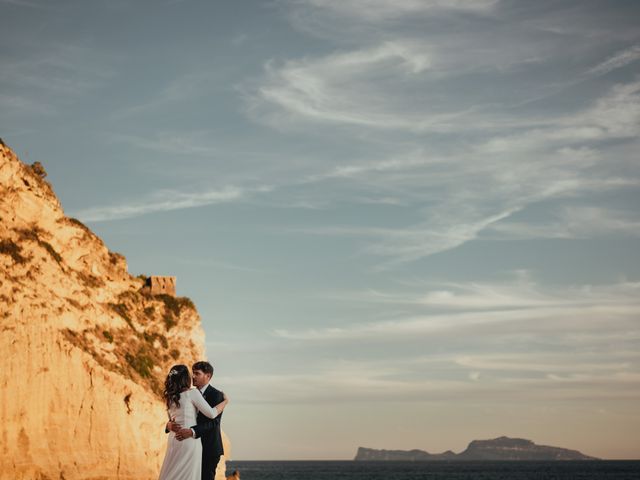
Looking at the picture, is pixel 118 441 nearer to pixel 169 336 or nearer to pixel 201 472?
pixel 169 336

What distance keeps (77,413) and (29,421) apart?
338cm

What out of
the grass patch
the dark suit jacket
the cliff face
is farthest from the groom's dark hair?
the grass patch

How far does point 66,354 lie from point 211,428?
106 feet

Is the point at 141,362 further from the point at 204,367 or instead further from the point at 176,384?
the point at 176,384

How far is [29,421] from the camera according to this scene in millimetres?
40312

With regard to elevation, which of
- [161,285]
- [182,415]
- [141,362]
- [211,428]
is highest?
[161,285]

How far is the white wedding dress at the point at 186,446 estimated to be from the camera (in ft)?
43.4

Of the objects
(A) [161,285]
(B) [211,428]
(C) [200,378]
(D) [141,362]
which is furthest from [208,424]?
(A) [161,285]

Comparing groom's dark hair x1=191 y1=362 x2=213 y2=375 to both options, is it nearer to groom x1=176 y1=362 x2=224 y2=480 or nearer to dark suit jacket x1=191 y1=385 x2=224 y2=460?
groom x1=176 y1=362 x2=224 y2=480

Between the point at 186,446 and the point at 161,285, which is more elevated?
the point at 161,285

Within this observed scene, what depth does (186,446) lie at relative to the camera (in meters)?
13.4

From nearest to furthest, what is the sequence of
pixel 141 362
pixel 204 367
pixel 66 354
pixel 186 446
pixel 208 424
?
1. pixel 186 446
2. pixel 208 424
3. pixel 204 367
4. pixel 66 354
5. pixel 141 362

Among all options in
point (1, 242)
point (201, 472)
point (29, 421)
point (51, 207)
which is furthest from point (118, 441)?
point (201, 472)

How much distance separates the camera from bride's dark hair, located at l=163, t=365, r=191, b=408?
13.1 metres
